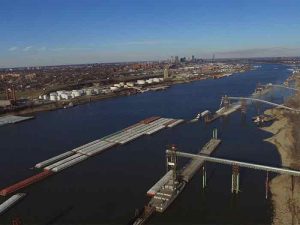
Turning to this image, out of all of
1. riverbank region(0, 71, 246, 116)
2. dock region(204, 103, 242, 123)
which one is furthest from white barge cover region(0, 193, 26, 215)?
riverbank region(0, 71, 246, 116)

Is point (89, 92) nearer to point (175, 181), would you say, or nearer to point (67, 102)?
point (67, 102)

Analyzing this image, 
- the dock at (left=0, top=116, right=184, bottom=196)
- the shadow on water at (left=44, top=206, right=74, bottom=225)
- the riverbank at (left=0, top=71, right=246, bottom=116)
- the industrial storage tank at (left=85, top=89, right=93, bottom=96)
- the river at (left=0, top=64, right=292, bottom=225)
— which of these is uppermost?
the industrial storage tank at (left=85, top=89, right=93, bottom=96)

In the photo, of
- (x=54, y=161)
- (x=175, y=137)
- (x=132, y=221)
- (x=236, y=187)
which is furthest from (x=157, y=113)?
(x=132, y=221)

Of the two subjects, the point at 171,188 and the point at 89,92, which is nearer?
the point at 171,188

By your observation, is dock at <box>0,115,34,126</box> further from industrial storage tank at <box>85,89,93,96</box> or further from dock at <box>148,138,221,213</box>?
dock at <box>148,138,221,213</box>

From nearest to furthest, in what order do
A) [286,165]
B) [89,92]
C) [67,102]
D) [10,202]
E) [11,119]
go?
[10,202] < [286,165] < [11,119] < [67,102] < [89,92]

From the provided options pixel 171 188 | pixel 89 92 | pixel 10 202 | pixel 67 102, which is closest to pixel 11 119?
pixel 67 102

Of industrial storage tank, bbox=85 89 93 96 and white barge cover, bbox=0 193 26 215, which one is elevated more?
industrial storage tank, bbox=85 89 93 96

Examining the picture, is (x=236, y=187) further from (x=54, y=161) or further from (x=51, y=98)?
(x=51, y=98)
